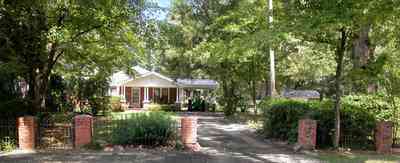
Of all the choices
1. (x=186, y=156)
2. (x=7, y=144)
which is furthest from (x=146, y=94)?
(x=186, y=156)

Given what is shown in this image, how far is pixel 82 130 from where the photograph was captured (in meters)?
12.1

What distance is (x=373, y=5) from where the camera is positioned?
10.5 metres

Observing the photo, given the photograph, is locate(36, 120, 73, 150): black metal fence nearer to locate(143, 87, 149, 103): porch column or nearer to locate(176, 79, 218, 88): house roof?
locate(143, 87, 149, 103): porch column

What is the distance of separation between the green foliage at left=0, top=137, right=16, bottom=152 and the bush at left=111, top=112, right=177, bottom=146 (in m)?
2.79

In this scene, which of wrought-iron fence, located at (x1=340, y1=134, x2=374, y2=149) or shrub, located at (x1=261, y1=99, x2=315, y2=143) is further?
shrub, located at (x1=261, y1=99, x2=315, y2=143)

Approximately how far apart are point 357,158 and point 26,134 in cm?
919

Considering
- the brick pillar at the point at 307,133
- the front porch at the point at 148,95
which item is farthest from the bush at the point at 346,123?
the front porch at the point at 148,95

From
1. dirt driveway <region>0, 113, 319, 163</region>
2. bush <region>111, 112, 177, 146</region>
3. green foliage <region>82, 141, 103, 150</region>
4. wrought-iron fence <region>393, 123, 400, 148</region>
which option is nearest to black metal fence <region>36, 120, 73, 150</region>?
green foliage <region>82, 141, 103, 150</region>

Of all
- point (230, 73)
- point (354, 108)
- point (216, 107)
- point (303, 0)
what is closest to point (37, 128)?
point (303, 0)

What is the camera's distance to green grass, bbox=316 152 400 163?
10857mm

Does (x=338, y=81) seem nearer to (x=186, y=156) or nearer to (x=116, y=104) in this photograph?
(x=186, y=156)

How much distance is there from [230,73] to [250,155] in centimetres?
1646

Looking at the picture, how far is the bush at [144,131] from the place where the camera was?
40.7ft

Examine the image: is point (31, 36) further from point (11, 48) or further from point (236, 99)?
point (236, 99)
